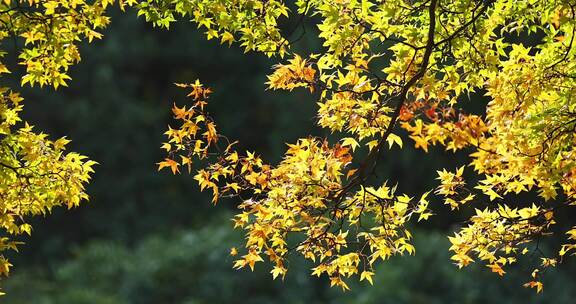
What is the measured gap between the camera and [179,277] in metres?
8.66

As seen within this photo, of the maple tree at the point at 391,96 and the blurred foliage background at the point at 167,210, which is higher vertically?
the blurred foliage background at the point at 167,210

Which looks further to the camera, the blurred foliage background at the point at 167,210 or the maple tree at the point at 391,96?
the blurred foliage background at the point at 167,210

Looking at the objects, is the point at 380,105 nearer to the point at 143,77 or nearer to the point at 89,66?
the point at 89,66

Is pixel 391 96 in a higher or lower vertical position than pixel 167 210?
lower

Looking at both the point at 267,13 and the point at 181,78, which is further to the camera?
the point at 181,78

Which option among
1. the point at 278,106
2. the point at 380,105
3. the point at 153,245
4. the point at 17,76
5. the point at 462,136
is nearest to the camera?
the point at 380,105

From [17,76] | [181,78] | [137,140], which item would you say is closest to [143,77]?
[181,78]

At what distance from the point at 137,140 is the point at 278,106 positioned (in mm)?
2319

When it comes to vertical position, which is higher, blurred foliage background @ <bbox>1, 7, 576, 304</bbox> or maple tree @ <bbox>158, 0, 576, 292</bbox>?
blurred foliage background @ <bbox>1, 7, 576, 304</bbox>

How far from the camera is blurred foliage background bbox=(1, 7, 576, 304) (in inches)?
337

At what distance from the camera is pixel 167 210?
1295 centimetres

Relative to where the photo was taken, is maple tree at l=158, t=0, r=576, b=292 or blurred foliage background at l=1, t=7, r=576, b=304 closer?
maple tree at l=158, t=0, r=576, b=292

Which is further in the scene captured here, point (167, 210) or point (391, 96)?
point (167, 210)

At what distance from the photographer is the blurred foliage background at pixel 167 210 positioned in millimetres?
8555
